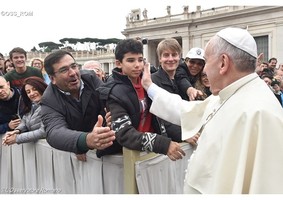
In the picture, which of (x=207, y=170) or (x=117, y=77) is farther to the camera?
(x=117, y=77)

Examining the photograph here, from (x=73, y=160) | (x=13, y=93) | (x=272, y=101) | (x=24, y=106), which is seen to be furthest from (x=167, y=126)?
(x=13, y=93)

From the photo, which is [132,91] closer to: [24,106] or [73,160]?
[73,160]

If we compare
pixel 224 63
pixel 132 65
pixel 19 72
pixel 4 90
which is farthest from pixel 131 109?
pixel 19 72

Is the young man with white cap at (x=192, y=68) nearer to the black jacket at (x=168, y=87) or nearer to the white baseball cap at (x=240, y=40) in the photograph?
the black jacket at (x=168, y=87)

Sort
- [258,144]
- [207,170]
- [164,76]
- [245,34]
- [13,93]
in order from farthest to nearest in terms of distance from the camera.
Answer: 1. [13,93]
2. [164,76]
3. [245,34]
4. [207,170]
5. [258,144]

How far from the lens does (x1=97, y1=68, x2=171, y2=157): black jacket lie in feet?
6.93

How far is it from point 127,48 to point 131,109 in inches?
18.1

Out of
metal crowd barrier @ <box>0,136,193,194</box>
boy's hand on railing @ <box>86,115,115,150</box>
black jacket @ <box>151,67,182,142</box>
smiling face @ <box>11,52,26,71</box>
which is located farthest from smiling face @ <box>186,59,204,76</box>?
smiling face @ <box>11,52,26,71</box>

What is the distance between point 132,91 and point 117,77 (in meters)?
0.14

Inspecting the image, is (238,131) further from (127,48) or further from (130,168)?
(127,48)

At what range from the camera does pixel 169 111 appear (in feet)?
8.27

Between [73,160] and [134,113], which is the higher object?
[134,113]

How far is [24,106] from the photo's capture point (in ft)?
11.1

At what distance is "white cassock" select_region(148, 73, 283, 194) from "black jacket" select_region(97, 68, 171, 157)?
327 millimetres
